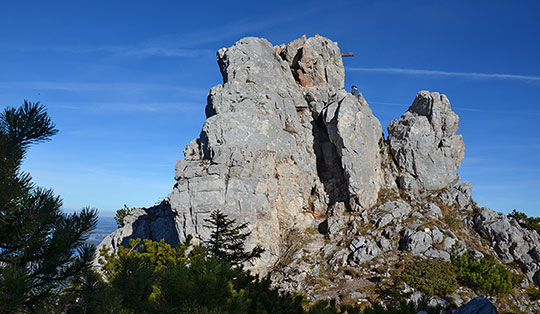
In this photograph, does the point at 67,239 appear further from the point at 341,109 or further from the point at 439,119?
the point at 439,119

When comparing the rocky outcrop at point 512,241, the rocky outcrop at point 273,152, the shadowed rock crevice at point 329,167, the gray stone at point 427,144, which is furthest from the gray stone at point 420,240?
the shadowed rock crevice at point 329,167

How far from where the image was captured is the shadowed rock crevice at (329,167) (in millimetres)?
37281

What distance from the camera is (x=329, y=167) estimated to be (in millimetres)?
A: 38656

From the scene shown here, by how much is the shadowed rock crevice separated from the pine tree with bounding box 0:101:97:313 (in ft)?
106

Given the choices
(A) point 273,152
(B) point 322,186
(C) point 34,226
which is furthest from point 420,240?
(C) point 34,226

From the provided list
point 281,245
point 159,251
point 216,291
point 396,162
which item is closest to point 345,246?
point 281,245

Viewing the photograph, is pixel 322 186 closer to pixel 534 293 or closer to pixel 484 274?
pixel 484 274

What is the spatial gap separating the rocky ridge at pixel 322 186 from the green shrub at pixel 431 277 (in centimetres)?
98

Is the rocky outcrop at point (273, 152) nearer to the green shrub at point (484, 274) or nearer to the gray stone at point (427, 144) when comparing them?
the gray stone at point (427, 144)

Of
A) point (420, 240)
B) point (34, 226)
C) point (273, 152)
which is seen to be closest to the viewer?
point (34, 226)

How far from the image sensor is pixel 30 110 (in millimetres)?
6203

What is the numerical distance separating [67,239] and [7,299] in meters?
1.69

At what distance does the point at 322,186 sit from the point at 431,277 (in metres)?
15.5

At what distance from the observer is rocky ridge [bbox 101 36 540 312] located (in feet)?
96.0
